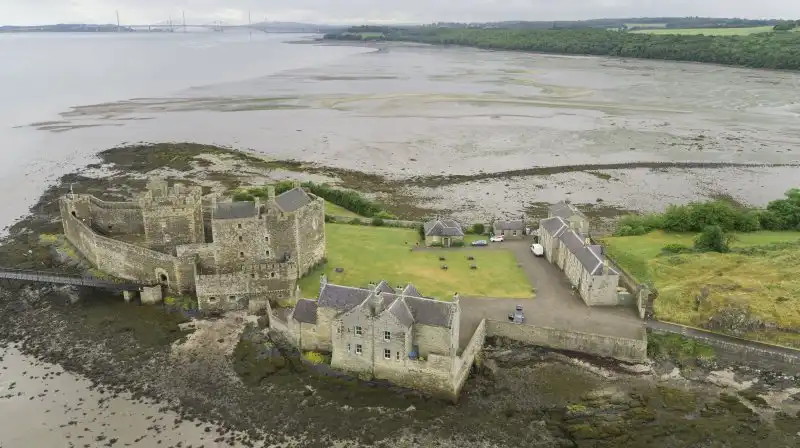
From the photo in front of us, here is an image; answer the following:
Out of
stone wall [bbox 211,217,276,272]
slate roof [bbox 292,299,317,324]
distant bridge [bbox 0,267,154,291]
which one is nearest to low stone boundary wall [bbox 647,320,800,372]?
slate roof [bbox 292,299,317,324]

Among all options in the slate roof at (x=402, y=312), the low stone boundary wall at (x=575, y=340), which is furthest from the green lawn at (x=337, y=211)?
the slate roof at (x=402, y=312)

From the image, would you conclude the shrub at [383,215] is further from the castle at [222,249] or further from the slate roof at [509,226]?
the castle at [222,249]

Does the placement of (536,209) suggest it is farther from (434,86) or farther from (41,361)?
(434,86)

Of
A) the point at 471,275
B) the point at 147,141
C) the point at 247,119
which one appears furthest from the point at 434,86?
the point at 471,275

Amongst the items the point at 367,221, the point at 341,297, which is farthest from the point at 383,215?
the point at 341,297

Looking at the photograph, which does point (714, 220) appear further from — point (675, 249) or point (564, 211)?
point (564, 211)

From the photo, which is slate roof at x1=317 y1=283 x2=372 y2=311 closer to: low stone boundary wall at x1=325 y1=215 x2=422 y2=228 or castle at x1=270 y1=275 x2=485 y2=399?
castle at x1=270 y1=275 x2=485 y2=399
